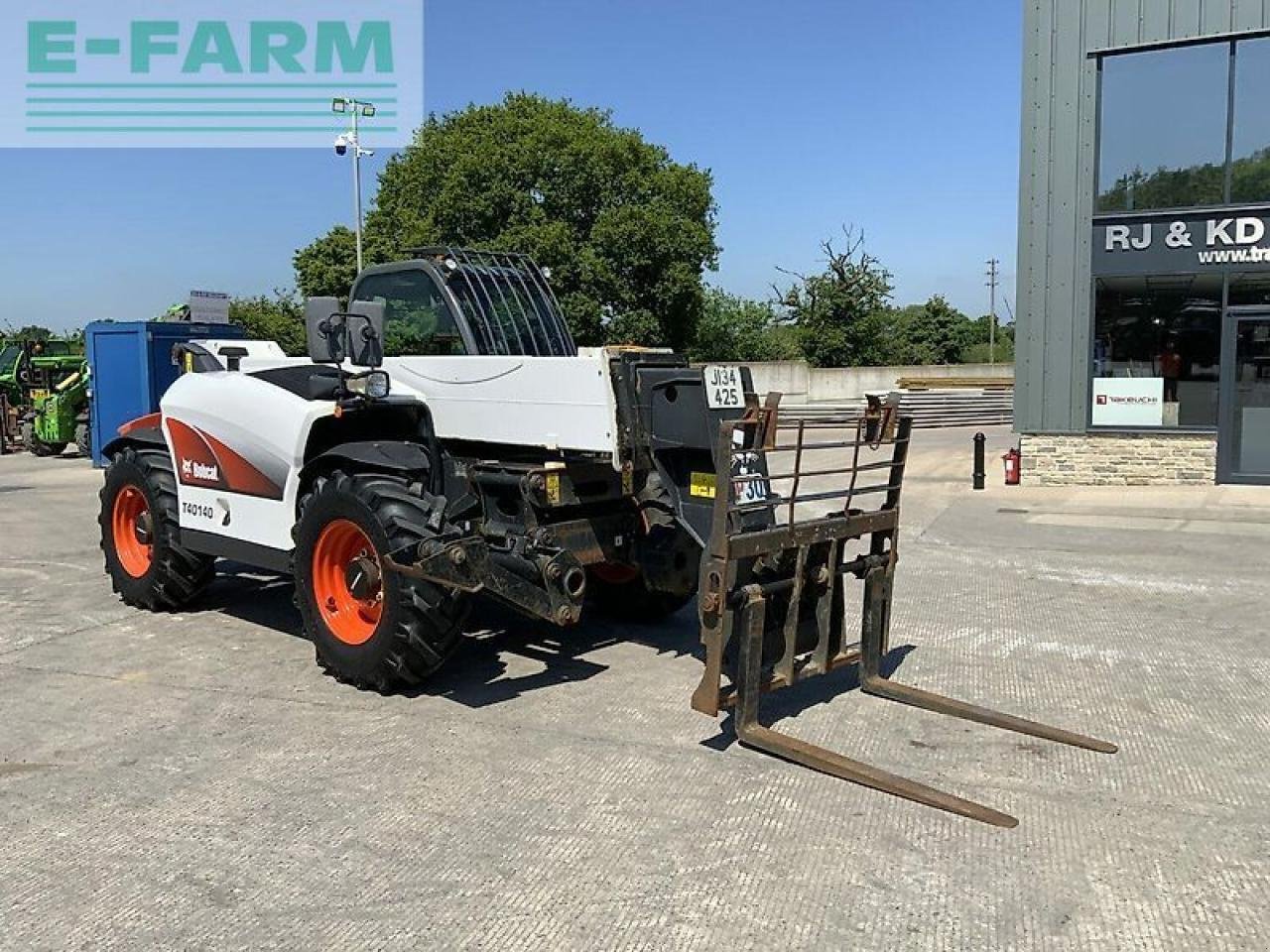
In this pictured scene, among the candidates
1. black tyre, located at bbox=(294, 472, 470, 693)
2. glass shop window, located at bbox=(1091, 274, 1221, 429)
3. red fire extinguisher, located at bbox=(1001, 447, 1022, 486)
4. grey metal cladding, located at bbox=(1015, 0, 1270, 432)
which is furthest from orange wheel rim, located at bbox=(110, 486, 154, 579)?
glass shop window, located at bbox=(1091, 274, 1221, 429)

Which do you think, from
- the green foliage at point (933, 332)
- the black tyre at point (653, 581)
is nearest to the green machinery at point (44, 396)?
the black tyre at point (653, 581)

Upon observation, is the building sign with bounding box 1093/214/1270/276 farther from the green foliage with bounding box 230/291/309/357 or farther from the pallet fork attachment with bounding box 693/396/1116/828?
the green foliage with bounding box 230/291/309/357

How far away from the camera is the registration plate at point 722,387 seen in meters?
5.39

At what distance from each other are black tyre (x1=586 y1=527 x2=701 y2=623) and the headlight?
5.24 feet

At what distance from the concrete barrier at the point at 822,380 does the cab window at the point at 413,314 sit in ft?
90.1

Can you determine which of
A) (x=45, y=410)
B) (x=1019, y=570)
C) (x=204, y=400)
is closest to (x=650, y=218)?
(x=45, y=410)

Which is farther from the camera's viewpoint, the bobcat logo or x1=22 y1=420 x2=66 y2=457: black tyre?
x1=22 y1=420 x2=66 y2=457: black tyre

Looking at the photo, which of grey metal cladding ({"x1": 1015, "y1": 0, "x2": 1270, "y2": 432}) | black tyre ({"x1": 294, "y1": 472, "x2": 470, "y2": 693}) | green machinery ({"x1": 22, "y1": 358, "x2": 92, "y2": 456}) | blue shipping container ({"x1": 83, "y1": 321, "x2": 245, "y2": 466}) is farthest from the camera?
green machinery ({"x1": 22, "y1": 358, "x2": 92, "y2": 456})

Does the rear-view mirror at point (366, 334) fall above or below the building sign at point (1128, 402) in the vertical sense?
above

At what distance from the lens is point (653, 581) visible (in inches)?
258

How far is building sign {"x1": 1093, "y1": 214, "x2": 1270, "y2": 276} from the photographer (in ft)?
47.2

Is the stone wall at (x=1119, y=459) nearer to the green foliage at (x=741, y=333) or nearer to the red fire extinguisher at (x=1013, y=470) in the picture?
the red fire extinguisher at (x=1013, y=470)

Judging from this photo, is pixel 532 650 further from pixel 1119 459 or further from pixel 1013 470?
pixel 1119 459

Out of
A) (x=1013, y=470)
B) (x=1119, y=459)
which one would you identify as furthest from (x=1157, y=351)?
(x=1013, y=470)
